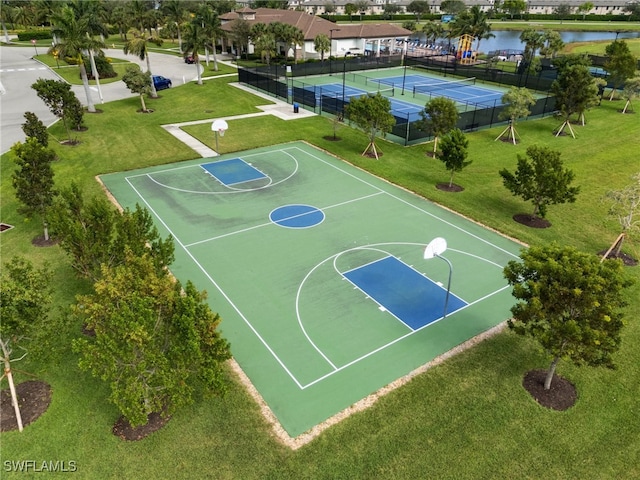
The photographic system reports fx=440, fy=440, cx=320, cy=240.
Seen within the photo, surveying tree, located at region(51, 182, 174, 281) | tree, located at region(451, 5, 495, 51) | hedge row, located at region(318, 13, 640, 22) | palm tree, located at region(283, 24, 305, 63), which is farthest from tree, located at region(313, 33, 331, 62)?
hedge row, located at region(318, 13, 640, 22)

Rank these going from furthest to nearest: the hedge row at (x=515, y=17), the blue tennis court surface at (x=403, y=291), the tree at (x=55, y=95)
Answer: the hedge row at (x=515, y=17) < the tree at (x=55, y=95) < the blue tennis court surface at (x=403, y=291)

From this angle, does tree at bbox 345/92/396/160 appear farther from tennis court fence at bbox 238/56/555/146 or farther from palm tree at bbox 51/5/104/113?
palm tree at bbox 51/5/104/113

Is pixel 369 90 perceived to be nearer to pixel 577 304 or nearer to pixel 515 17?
pixel 577 304

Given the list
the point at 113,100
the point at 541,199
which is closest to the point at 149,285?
the point at 541,199

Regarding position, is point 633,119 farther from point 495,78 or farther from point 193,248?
point 193,248

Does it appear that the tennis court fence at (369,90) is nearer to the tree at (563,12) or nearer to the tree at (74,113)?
the tree at (74,113)

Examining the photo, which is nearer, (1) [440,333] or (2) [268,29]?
(1) [440,333]

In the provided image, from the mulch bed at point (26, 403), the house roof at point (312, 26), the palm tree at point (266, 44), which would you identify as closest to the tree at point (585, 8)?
the house roof at point (312, 26)
